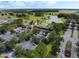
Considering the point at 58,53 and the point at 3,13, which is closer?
the point at 58,53

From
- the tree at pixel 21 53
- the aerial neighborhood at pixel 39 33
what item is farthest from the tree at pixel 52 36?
the tree at pixel 21 53

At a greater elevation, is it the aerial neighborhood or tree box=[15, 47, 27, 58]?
the aerial neighborhood

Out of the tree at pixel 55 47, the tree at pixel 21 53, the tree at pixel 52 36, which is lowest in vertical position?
the tree at pixel 21 53

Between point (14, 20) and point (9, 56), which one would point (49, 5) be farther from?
point (9, 56)

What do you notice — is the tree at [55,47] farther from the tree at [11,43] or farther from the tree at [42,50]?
the tree at [11,43]

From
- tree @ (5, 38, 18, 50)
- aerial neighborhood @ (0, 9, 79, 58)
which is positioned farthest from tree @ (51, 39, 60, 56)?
tree @ (5, 38, 18, 50)

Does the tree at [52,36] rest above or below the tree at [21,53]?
above

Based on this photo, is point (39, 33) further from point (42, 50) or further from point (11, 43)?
point (11, 43)

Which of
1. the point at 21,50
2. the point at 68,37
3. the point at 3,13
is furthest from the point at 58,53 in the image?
the point at 3,13

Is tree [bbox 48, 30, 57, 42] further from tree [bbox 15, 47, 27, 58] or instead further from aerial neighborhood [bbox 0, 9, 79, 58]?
tree [bbox 15, 47, 27, 58]

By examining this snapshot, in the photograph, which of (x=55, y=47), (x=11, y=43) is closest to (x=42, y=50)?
(x=55, y=47)

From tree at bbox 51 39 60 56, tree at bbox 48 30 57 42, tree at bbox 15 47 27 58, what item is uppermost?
tree at bbox 48 30 57 42
